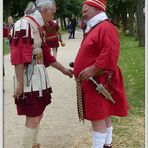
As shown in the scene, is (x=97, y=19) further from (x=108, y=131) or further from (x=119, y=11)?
(x=119, y=11)

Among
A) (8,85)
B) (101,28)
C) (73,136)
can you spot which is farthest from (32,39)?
(8,85)

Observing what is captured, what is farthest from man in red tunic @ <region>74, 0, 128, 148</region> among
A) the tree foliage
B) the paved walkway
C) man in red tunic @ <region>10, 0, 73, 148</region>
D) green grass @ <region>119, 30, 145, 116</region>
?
the tree foliage

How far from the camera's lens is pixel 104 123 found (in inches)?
173

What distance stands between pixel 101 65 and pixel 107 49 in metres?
0.15

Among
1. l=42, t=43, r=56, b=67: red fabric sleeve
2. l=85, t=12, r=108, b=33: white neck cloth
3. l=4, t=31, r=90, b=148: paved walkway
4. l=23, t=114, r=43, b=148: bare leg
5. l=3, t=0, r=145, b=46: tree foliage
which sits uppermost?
l=3, t=0, r=145, b=46: tree foliage

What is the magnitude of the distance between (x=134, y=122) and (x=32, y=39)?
7.94ft

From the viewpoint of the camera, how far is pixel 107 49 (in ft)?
13.2

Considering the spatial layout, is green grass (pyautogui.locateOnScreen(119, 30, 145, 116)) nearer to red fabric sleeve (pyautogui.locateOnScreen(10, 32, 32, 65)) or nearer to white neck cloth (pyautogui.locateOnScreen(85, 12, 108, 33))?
white neck cloth (pyautogui.locateOnScreen(85, 12, 108, 33))

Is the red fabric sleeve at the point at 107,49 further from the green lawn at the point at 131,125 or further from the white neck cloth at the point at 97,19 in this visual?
the green lawn at the point at 131,125

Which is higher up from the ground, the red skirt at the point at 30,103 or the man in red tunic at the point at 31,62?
the man in red tunic at the point at 31,62

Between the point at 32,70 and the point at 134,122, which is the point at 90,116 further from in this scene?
the point at 134,122

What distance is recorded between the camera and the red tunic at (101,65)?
404 cm

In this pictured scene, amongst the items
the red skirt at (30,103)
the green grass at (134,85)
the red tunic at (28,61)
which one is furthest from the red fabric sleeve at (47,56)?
the green grass at (134,85)

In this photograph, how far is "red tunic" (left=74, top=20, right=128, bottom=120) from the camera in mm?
4039
